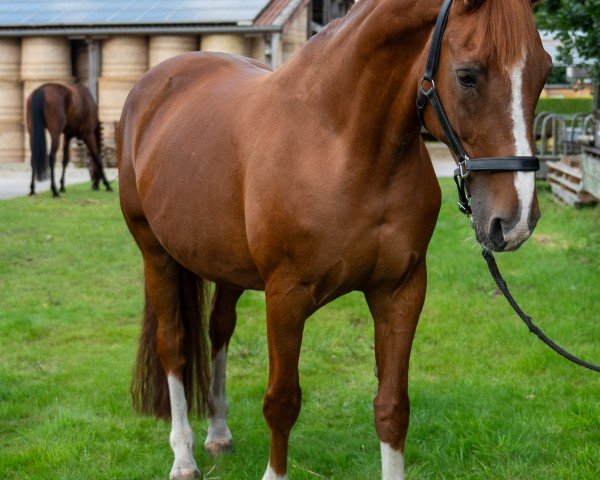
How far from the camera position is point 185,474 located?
11.4 ft

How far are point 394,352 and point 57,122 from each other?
11562 mm

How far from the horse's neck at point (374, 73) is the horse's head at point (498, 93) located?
0.19 m

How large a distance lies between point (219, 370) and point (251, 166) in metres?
1.29

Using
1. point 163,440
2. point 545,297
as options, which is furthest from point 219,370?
point 545,297

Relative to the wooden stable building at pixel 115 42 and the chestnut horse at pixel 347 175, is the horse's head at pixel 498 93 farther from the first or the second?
the wooden stable building at pixel 115 42

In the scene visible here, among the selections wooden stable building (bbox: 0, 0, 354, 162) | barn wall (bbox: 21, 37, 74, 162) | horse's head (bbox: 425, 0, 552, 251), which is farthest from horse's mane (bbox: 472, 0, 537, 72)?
barn wall (bbox: 21, 37, 74, 162)

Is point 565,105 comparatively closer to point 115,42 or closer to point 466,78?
point 115,42

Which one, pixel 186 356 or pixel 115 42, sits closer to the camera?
pixel 186 356

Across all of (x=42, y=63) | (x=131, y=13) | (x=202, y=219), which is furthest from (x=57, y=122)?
(x=202, y=219)

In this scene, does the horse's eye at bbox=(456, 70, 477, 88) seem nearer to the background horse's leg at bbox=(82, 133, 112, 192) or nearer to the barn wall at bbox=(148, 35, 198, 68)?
the background horse's leg at bbox=(82, 133, 112, 192)

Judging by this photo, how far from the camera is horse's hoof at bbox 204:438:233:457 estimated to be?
3.71 metres

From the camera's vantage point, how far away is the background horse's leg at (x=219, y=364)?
12.3 feet

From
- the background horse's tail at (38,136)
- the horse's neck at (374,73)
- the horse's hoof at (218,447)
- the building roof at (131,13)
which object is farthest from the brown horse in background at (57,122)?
the horse's neck at (374,73)

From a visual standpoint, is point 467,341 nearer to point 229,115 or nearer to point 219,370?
point 219,370
